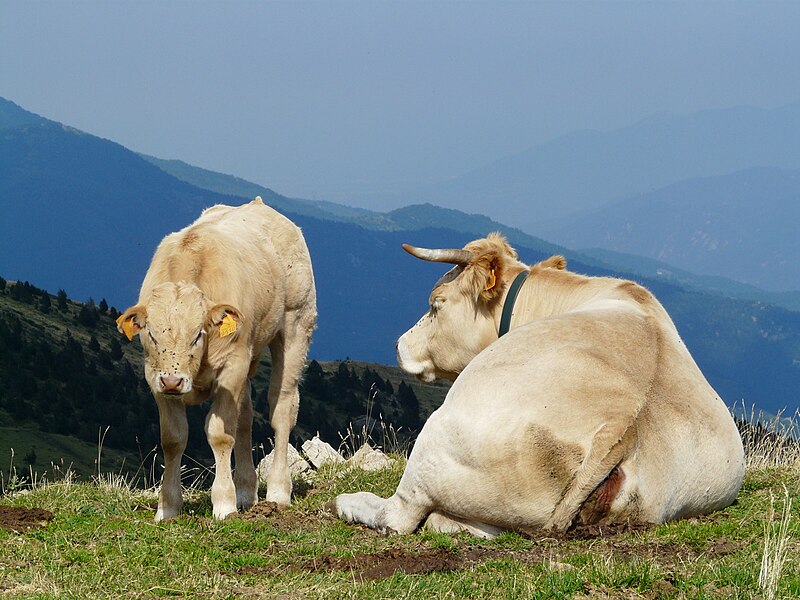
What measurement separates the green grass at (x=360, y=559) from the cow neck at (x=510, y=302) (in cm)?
267

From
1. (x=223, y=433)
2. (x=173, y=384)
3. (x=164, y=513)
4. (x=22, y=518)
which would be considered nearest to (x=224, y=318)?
(x=173, y=384)

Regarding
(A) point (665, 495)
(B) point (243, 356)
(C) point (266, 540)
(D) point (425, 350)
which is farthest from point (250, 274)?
(A) point (665, 495)

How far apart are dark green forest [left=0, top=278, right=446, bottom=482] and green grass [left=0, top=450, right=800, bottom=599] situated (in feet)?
158

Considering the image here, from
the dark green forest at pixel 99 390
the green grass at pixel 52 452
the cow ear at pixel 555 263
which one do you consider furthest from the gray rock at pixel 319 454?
the dark green forest at pixel 99 390

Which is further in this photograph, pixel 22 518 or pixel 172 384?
pixel 22 518

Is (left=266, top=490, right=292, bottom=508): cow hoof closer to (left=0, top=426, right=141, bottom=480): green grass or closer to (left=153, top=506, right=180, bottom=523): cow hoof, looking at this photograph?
(left=153, top=506, right=180, bottom=523): cow hoof

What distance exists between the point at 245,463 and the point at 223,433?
5.11ft

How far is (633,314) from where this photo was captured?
955cm

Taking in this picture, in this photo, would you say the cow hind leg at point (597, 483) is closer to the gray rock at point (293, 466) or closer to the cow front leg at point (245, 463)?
the cow front leg at point (245, 463)

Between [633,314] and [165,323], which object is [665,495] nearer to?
[633,314]

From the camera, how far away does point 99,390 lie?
223ft

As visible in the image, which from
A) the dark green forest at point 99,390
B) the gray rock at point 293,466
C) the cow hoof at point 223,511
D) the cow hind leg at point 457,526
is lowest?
the dark green forest at point 99,390

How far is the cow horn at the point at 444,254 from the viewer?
10.6 meters

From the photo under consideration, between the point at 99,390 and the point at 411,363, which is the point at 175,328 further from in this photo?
the point at 99,390
